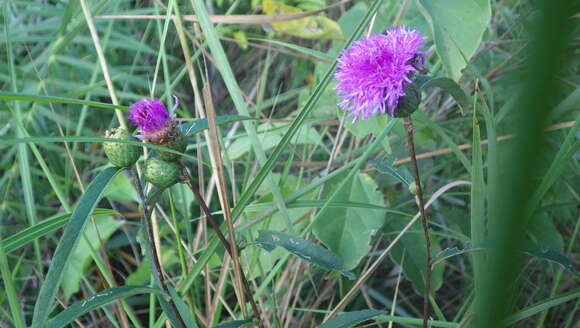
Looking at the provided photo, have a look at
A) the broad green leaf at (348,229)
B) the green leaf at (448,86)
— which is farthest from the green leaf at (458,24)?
the broad green leaf at (348,229)

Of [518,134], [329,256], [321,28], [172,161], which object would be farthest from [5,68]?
[518,134]

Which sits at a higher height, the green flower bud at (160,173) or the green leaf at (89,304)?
the green flower bud at (160,173)

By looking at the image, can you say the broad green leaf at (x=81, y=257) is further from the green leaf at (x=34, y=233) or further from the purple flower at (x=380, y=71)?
the purple flower at (x=380, y=71)

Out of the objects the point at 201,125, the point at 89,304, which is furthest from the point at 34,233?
the point at 201,125

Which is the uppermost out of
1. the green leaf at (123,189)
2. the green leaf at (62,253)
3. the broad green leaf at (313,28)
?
→ the broad green leaf at (313,28)

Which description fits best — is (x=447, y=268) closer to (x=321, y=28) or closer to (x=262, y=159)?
(x=321, y=28)

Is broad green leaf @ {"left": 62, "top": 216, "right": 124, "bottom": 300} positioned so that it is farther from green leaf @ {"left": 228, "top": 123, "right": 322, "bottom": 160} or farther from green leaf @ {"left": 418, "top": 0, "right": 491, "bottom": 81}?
green leaf @ {"left": 418, "top": 0, "right": 491, "bottom": 81}

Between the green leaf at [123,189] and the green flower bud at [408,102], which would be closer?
the green flower bud at [408,102]
